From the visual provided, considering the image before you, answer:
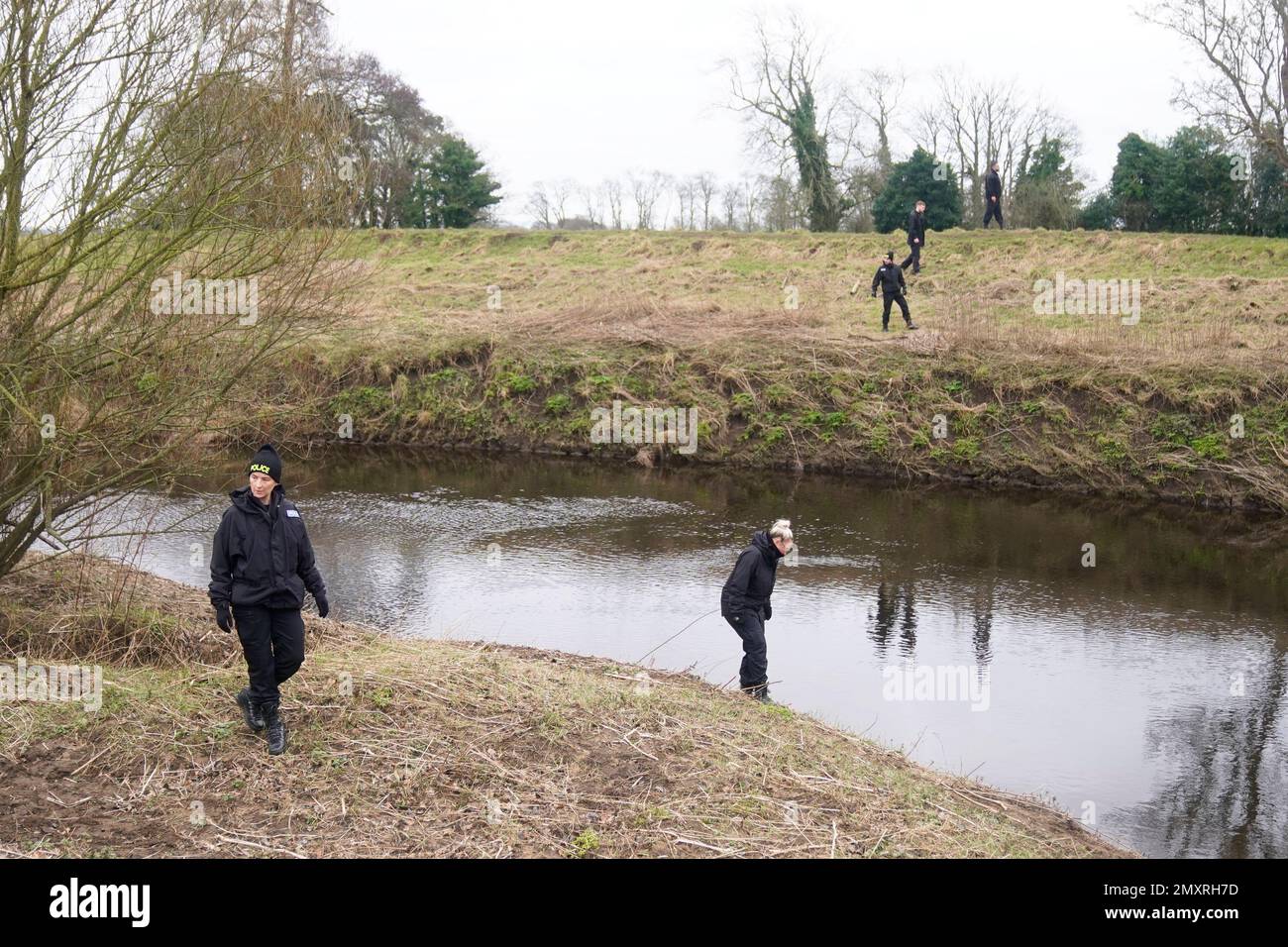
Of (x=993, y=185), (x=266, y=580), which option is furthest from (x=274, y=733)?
(x=993, y=185)

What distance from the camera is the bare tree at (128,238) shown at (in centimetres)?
952

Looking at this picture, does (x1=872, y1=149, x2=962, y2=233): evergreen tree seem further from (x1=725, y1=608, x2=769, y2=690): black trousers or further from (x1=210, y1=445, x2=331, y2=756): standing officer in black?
(x1=210, y1=445, x2=331, y2=756): standing officer in black

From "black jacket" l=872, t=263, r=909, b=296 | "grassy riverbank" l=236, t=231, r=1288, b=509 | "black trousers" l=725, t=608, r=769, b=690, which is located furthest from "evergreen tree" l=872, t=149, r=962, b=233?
"black trousers" l=725, t=608, r=769, b=690

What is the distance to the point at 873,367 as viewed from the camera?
26312 millimetres

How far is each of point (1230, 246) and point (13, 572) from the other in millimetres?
32256

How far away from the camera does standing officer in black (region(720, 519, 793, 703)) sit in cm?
1099

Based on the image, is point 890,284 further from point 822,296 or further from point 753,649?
point 753,649

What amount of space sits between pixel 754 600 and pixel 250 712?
16.7 ft

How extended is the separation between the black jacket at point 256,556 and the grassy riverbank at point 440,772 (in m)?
1.15

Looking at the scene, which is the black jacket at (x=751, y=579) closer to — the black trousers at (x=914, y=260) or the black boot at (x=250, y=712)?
the black boot at (x=250, y=712)

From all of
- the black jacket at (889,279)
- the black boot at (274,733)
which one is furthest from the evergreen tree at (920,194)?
the black boot at (274,733)

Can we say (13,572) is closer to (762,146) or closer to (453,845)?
(453,845)

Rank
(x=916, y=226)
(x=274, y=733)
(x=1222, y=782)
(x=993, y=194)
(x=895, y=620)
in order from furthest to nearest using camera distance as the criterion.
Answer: (x=993, y=194) → (x=916, y=226) → (x=895, y=620) → (x=1222, y=782) → (x=274, y=733)
